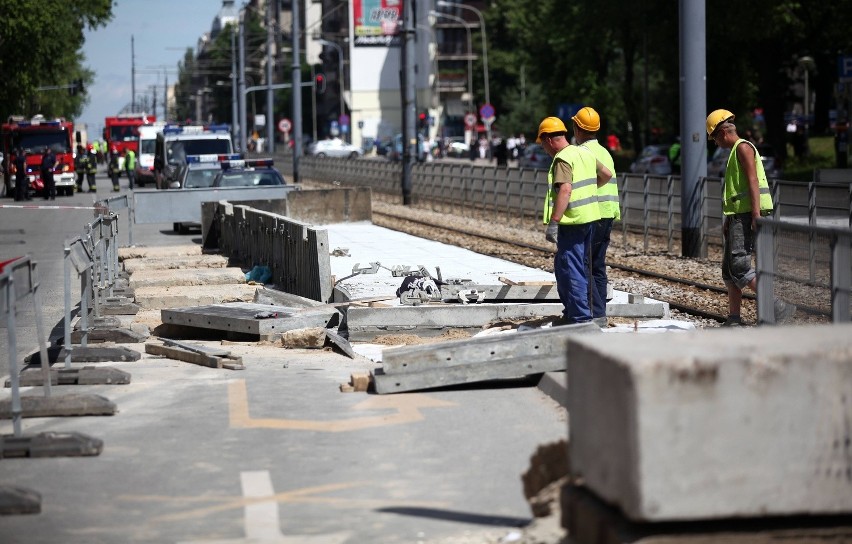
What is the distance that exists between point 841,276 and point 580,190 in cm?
392

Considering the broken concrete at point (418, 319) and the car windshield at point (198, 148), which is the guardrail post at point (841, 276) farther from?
the car windshield at point (198, 148)

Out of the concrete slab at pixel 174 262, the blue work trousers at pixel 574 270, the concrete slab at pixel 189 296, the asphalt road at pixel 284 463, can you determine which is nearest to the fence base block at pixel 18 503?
the asphalt road at pixel 284 463

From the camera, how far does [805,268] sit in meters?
8.92

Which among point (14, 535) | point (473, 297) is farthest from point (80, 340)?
point (14, 535)

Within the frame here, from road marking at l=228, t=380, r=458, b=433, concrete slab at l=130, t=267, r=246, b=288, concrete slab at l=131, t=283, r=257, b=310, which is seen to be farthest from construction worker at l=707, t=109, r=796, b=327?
concrete slab at l=130, t=267, r=246, b=288

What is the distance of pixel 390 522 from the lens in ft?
21.6

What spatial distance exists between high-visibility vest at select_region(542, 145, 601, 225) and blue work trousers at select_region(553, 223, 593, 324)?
0.11 metres

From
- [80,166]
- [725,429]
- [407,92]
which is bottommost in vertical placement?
[725,429]

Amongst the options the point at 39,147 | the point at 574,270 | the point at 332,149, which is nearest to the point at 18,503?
the point at 574,270

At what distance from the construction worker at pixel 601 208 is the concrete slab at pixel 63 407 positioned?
14.3ft

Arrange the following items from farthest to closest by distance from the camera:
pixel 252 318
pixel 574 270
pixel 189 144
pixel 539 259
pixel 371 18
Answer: pixel 371 18 < pixel 189 144 < pixel 539 259 < pixel 252 318 < pixel 574 270

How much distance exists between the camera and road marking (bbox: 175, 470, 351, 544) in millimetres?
6316

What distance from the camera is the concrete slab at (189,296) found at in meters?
16.5

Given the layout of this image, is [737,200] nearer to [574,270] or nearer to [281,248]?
[574,270]
